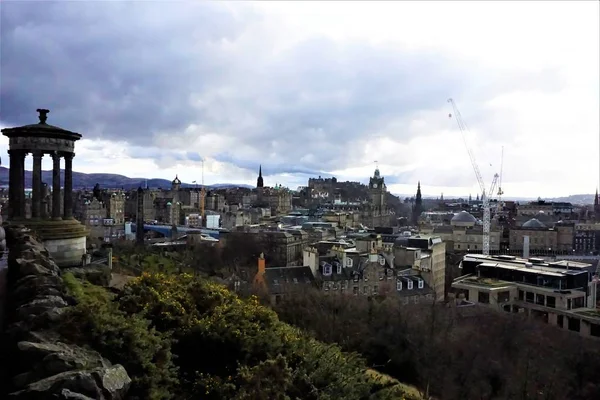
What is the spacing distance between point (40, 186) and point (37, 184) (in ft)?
0.85

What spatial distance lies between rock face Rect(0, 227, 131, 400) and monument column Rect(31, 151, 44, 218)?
772cm

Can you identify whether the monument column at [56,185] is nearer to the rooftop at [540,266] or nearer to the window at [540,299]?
the window at [540,299]

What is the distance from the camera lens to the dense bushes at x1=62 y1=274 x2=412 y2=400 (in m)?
9.92

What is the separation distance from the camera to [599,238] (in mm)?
85250

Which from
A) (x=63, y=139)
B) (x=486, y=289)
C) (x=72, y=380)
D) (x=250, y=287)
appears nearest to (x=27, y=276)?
(x=72, y=380)

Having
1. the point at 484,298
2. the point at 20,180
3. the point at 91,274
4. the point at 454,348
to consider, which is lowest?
the point at 484,298

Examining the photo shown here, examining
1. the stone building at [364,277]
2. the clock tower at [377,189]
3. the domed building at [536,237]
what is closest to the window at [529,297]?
the stone building at [364,277]

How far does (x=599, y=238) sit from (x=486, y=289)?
184ft

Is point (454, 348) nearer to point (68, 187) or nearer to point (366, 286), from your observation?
point (366, 286)

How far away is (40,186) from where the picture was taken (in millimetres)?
19812

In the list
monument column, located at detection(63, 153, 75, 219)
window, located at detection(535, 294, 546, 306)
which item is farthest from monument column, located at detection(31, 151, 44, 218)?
window, located at detection(535, 294, 546, 306)

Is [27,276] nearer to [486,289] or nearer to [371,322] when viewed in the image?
[371,322]

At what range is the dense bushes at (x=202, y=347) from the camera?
992 cm

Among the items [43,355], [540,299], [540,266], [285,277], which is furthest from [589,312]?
[43,355]
